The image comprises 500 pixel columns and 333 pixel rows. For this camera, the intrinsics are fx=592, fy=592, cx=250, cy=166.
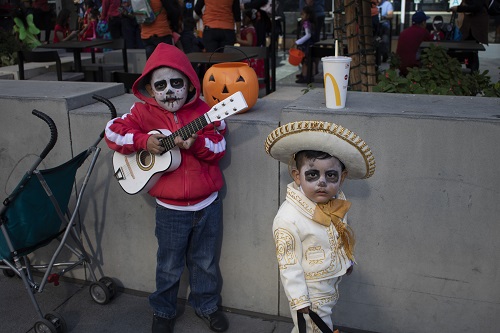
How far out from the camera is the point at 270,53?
22.4 feet

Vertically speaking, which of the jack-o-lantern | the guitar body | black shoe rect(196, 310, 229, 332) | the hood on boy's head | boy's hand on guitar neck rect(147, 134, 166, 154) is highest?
the hood on boy's head

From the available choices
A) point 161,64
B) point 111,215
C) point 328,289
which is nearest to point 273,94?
point 111,215

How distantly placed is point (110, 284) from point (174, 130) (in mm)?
1346

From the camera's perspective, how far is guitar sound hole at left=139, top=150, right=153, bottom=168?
3.37 meters

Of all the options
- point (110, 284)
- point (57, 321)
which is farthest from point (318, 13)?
point (57, 321)

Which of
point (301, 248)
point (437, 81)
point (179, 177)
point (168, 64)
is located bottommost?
point (301, 248)

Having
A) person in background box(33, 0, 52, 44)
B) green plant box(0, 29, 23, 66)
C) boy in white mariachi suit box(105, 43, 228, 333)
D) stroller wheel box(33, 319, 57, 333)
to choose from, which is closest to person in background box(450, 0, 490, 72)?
green plant box(0, 29, 23, 66)

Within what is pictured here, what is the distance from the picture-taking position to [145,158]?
11.2ft

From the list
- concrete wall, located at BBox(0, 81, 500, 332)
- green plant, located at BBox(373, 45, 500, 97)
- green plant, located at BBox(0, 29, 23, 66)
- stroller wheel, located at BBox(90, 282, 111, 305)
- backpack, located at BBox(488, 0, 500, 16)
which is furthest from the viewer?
backpack, located at BBox(488, 0, 500, 16)

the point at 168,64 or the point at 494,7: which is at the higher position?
the point at 494,7

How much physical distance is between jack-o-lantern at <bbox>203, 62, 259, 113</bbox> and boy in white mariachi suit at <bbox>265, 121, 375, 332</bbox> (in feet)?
3.65

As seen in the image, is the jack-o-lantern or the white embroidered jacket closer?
the white embroidered jacket

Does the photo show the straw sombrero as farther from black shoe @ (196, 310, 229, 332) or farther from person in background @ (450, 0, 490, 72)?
person in background @ (450, 0, 490, 72)

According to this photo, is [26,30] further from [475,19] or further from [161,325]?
[161,325]
